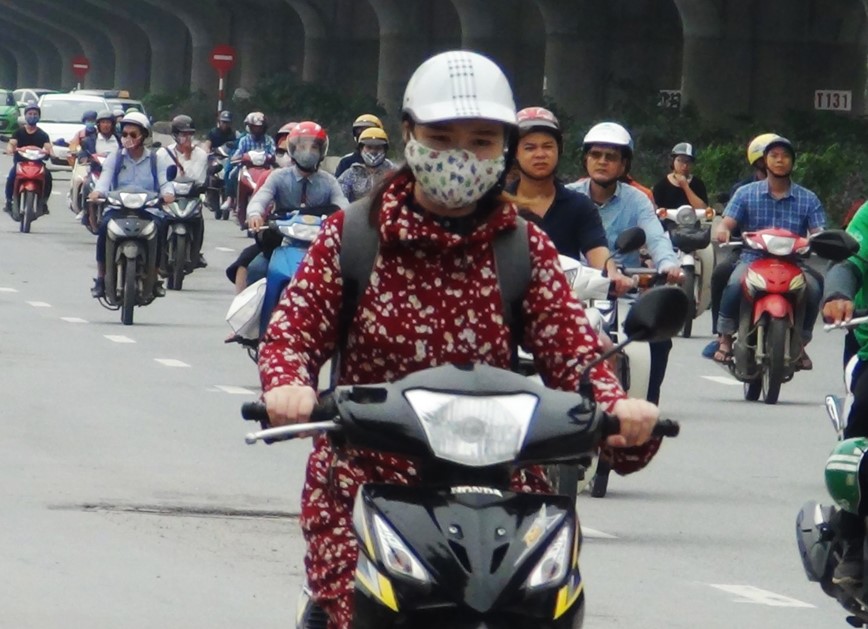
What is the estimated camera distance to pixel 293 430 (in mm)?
4699

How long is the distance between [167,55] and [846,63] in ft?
186

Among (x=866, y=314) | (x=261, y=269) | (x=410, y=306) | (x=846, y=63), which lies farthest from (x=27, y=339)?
(x=846, y=63)

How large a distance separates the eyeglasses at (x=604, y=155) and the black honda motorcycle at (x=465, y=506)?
294 inches

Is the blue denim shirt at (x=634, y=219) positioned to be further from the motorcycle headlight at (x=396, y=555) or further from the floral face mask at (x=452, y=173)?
the motorcycle headlight at (x=396, y=555)

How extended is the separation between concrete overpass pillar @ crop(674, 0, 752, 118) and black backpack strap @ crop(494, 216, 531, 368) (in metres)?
45.2

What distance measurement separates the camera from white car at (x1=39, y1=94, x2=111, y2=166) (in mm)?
52062

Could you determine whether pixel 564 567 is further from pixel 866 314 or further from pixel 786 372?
pixel 786 372

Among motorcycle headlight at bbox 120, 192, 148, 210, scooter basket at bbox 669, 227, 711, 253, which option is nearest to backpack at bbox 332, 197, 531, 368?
scooter basket at bbox 669, 227, 711, 253

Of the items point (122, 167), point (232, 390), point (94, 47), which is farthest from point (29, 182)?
point (94, 47)

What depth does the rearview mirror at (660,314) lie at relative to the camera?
196 inches

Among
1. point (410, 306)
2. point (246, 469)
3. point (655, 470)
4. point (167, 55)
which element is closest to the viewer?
point (410, 306)

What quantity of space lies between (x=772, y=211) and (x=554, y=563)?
12878 mm

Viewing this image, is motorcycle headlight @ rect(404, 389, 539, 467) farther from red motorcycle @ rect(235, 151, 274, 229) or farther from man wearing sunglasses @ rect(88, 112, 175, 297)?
red motorcycle @ rect(235, 151, 274, 229)

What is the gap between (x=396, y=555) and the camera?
4.53 m
